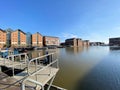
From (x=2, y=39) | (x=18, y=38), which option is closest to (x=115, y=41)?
(x=18, y=38)

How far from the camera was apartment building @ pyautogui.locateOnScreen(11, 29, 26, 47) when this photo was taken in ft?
158

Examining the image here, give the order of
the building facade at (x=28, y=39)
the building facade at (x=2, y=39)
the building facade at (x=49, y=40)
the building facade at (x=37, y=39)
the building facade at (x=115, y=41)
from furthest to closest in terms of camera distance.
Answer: the building facade at (x=115, y=41), the building facade at (x=49, y=40), the building facade at (x=37, y=39), the building facade at (x=28, y=39), the building facade at (x=2, y=39)

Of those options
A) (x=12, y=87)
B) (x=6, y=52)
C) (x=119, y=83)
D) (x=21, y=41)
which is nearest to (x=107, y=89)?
(x=119, y=83)

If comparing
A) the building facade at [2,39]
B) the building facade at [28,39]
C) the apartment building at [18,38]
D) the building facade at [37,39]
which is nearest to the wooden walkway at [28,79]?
the building facade at [2,39]

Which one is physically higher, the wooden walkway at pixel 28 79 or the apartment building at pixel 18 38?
the apartment building at pixel 18 38

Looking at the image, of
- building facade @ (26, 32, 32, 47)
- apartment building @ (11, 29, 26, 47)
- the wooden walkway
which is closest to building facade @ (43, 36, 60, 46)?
building facade @ (26, 32, 32, 47)

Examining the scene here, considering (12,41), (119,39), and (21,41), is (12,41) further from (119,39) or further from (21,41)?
(119,39)

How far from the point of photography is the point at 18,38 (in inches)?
1983

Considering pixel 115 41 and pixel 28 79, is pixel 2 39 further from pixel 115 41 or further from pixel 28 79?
pixel 115 41

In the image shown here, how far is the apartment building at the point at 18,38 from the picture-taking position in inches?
1894

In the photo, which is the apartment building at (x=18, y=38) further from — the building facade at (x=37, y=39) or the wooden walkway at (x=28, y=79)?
the wooden walkway at (x=28, y=79)

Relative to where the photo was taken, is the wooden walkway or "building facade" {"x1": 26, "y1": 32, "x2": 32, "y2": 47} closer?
the wooden walkway

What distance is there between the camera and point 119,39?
13038 cm

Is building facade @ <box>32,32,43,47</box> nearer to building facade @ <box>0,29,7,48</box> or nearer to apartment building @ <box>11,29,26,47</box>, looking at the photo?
apartment building @ <box>11,29,26,47</box>
